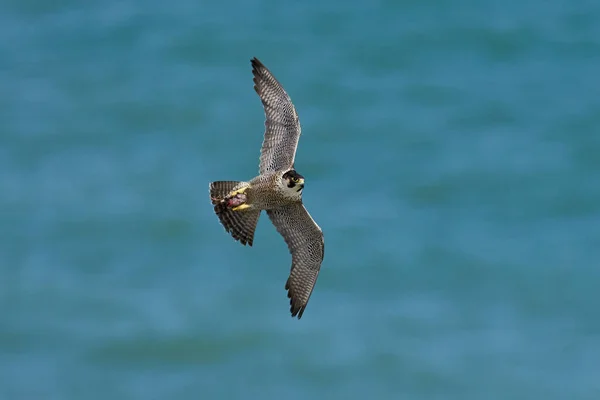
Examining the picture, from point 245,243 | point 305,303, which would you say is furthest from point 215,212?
point 305,303

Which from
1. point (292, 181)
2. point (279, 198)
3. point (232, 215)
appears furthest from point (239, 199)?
point (292, 181)

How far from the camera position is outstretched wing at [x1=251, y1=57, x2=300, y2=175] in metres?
16.4

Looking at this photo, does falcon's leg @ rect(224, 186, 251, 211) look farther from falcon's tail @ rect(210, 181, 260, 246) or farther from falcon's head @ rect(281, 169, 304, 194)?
falcon's head @ rect(281, 169, 304, 194)

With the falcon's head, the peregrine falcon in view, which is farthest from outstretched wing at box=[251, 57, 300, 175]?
the falcon's head

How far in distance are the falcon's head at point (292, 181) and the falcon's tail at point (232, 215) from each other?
0.68 m

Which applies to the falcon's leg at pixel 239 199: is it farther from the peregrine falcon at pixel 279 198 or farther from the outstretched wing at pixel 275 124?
the outstretched wing at pixel 275 124

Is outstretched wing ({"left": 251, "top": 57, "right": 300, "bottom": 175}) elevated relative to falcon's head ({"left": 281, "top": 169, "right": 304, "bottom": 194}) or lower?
elevated

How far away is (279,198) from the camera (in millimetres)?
16062

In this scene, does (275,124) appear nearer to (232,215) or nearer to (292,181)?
(292,181)

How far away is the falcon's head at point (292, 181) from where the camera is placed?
15.8 metres

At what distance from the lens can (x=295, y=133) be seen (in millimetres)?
16469

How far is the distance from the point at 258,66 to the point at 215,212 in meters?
2.01

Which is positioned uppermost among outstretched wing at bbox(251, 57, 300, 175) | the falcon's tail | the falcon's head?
outstretched wing at bbox(251, 57, 300, 175)

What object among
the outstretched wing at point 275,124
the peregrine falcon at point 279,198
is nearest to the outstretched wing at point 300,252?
the peregrine falcon at point 279,198
